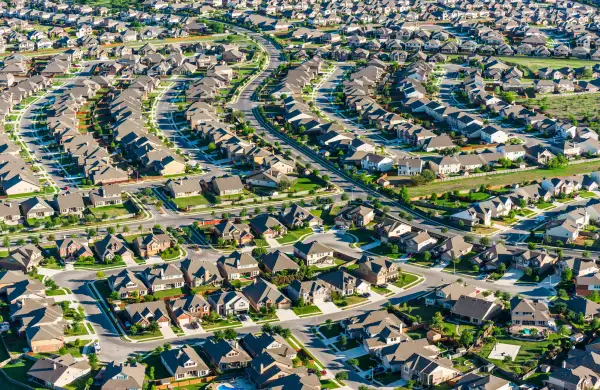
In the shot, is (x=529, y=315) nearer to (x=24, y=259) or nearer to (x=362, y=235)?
(x=362, y=235)

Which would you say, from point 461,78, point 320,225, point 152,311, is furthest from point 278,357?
point 461,78

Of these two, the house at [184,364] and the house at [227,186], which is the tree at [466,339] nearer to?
the house at [184,364]

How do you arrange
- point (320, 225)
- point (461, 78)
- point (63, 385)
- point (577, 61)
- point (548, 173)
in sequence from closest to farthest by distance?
point (63, 385) → point (320, 225) → point (548, 173) → point (461, 78) → point (577, 61)

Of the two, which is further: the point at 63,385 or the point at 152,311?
the point at 152,311

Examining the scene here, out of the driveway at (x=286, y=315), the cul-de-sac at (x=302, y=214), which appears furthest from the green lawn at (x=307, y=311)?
the driveway at (x=286, y=315)

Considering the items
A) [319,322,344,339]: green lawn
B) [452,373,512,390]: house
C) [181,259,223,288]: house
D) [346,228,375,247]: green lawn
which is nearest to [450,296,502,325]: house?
[319,322,344,339]: green lawn

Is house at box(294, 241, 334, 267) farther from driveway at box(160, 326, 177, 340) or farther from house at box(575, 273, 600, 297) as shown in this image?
house at box(575, 273, 600, 297)

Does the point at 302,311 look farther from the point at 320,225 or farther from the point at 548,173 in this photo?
the point at 548,173
